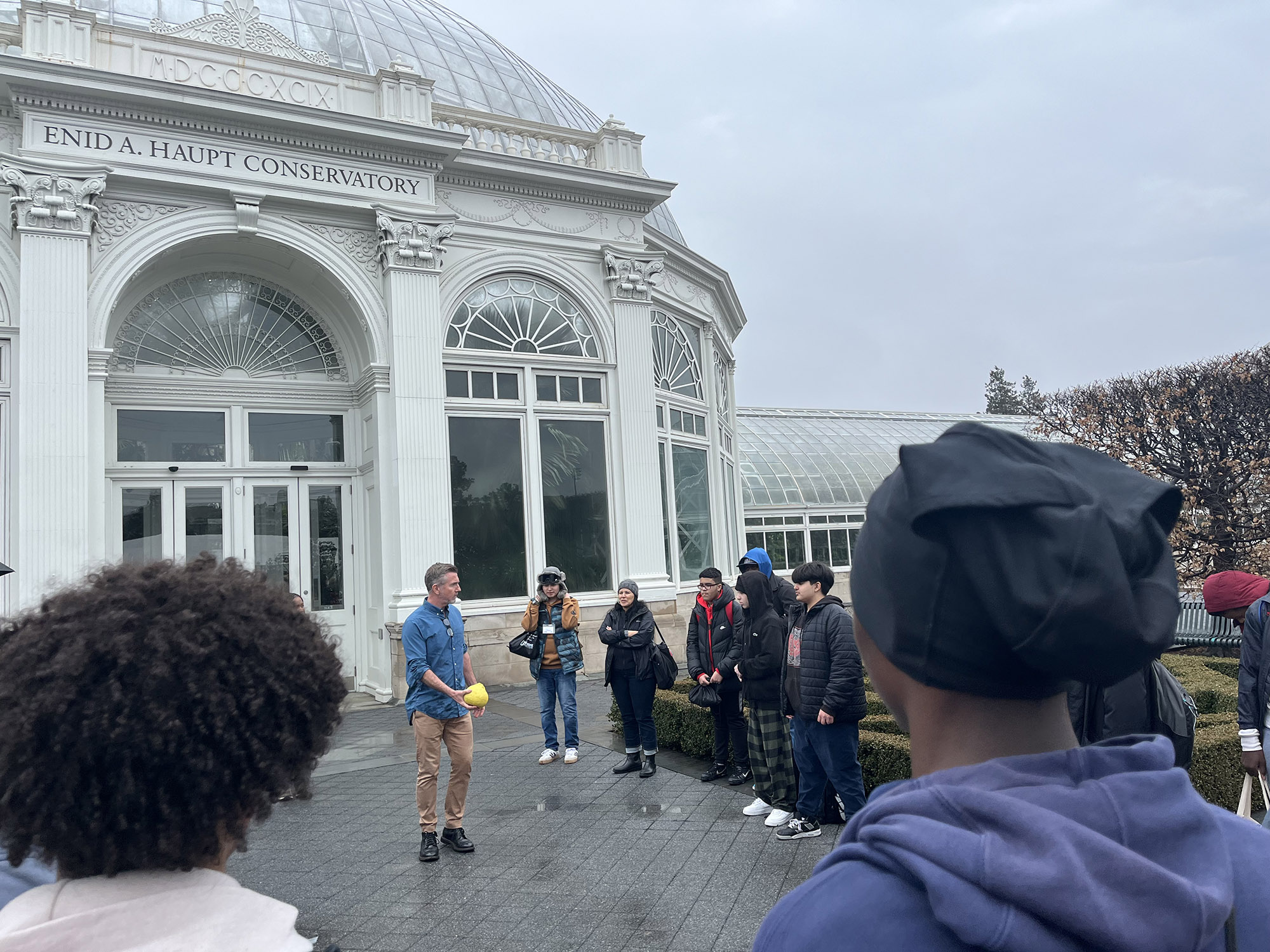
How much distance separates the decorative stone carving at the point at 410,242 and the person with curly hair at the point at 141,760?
1164 centimetres

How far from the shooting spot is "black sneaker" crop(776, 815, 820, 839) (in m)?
5.60

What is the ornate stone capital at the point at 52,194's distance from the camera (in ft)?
33.6

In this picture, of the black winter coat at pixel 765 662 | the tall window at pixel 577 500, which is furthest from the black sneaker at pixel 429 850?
the tall window at pixel 577 500

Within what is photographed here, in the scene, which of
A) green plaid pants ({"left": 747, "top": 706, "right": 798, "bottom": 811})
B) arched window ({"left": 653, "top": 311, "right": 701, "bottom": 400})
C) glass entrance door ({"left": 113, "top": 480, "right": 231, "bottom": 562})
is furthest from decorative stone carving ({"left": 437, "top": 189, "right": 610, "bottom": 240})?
green plaid pants ({"left": 747, "top": 706, "right": 798, "bottom": 811})

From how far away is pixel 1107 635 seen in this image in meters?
0.93

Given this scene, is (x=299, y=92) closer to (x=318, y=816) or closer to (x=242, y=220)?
(x=242, y=220)

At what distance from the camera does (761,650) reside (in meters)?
6.18

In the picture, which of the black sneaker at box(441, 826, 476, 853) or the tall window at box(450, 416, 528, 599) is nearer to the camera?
the black sneaker at box(441, 826, 476, 853)

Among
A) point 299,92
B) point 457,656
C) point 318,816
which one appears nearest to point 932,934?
point 457,656

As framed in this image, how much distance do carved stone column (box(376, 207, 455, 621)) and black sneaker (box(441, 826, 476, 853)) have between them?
21.0ft

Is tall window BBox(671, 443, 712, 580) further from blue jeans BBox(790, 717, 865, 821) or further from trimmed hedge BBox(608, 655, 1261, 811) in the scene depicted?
blue jeans BBox(790, 717, 865, 821)

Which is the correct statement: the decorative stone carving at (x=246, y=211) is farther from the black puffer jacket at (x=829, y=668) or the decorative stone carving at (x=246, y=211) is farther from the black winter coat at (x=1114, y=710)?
the black winter coat at (x=1114, y=710)

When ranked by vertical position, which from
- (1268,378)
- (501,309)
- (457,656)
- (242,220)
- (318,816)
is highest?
(242,220)

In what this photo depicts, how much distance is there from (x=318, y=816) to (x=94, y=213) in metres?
8.31
